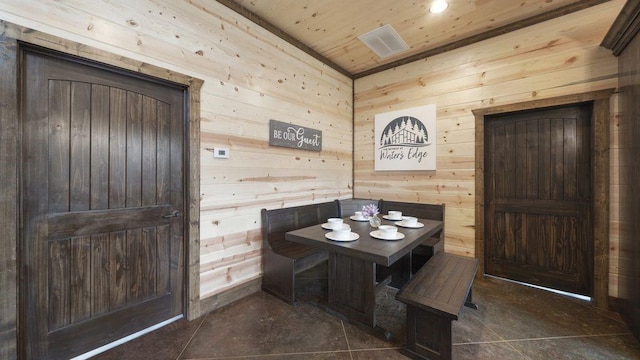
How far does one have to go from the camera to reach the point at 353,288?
2074 mm

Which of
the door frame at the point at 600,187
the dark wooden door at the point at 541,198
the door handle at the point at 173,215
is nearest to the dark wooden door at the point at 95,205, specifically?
the door handle at the point at 173,215

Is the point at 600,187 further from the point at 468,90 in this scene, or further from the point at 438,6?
the point at 438,6

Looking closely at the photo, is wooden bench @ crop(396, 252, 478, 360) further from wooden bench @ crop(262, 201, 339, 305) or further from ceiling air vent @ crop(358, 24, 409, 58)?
ceiling air vent @ crop(358, 24, 409, 58)

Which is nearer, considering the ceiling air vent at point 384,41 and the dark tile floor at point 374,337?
the dark tile floor at point 374,337

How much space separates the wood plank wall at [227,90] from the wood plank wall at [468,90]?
104 centimetres

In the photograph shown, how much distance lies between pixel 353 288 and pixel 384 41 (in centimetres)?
296

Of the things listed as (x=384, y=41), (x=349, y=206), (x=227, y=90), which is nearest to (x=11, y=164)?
(x=227, y=90)

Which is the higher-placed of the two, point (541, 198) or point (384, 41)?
point (384, 41)

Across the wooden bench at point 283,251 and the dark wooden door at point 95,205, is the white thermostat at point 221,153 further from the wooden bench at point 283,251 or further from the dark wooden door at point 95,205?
the wooden bench at point 283,251

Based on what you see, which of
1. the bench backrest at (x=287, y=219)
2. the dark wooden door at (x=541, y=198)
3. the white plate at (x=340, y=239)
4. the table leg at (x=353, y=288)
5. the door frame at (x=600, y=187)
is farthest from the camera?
the bench backrest at (x=287, y=219)

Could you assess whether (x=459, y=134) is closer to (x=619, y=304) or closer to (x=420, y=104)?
(x=420, y=104)

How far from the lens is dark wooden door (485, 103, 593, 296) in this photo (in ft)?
8.38

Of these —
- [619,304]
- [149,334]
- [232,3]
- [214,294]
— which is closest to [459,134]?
[619,304]

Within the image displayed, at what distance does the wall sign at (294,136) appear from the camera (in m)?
2.82
